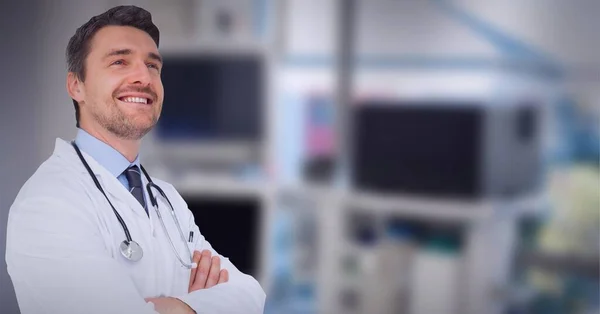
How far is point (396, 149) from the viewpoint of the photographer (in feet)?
6.05

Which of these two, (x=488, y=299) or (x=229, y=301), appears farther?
(x=488, y=299)

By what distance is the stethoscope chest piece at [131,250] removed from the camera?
0.67m

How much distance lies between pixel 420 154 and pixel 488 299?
445 millimetres

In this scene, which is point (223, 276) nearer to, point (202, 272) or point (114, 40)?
point (202, 272)

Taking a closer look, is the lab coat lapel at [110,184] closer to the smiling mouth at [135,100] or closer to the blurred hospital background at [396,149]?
the smiling mouth at [135,100]

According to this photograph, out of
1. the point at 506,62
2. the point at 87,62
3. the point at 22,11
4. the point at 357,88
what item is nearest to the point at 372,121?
the point at 357,88

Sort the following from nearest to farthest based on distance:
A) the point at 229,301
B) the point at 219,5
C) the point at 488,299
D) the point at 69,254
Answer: the point at 69,254 → the point at 229,301 → the point at 488,299 → the point at 219,5

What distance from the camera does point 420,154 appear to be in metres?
1.80

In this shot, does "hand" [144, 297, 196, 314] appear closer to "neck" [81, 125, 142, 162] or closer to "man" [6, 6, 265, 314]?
"man" [6, 6, 265, 314]

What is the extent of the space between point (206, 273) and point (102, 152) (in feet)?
0.59

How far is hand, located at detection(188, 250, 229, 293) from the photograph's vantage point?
0.73 metres

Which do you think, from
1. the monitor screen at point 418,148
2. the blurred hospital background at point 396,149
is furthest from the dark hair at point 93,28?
the monitor screen at point 418,148

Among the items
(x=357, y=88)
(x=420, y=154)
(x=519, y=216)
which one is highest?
(x=357, y=88)

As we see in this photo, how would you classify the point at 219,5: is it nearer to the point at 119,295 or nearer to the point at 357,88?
the point at 357,88
